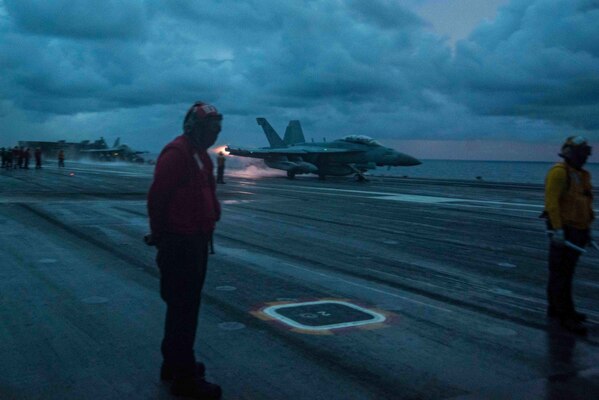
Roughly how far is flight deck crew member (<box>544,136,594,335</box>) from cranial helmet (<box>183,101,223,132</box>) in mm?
3628

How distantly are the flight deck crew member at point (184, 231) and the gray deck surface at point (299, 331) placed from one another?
0.23m

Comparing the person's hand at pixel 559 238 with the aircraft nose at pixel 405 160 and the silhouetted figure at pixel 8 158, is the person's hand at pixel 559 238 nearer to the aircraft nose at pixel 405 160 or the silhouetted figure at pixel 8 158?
the aircraft nose at pixel 405 160

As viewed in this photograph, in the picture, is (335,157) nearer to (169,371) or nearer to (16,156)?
(16,156)

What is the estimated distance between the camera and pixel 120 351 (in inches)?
185

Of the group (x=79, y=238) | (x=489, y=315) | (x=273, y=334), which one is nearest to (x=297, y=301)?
(x=273, y=334)

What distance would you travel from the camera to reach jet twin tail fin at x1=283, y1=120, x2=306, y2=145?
46875 mm

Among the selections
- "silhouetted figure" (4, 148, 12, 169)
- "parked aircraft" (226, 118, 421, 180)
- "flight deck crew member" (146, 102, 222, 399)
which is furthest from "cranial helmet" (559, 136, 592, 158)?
"silhouetted figure" (4, 148, 12, 169)

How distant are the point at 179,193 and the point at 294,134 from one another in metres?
43.4

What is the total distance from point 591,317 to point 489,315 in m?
1.08

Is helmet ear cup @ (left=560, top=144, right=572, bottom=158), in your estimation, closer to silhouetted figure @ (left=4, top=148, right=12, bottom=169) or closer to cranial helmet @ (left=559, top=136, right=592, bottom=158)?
cranial helmet @ (left=559, top=136, right=592, bottom=158)

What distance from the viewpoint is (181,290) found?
3986 mm

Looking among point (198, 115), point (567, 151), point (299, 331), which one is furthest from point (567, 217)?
point (198, 115)

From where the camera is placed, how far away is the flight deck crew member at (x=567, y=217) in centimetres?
571

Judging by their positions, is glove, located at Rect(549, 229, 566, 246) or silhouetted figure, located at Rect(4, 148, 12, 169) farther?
silhouetted figure, located at Rect(4, 148, 12, 169)
